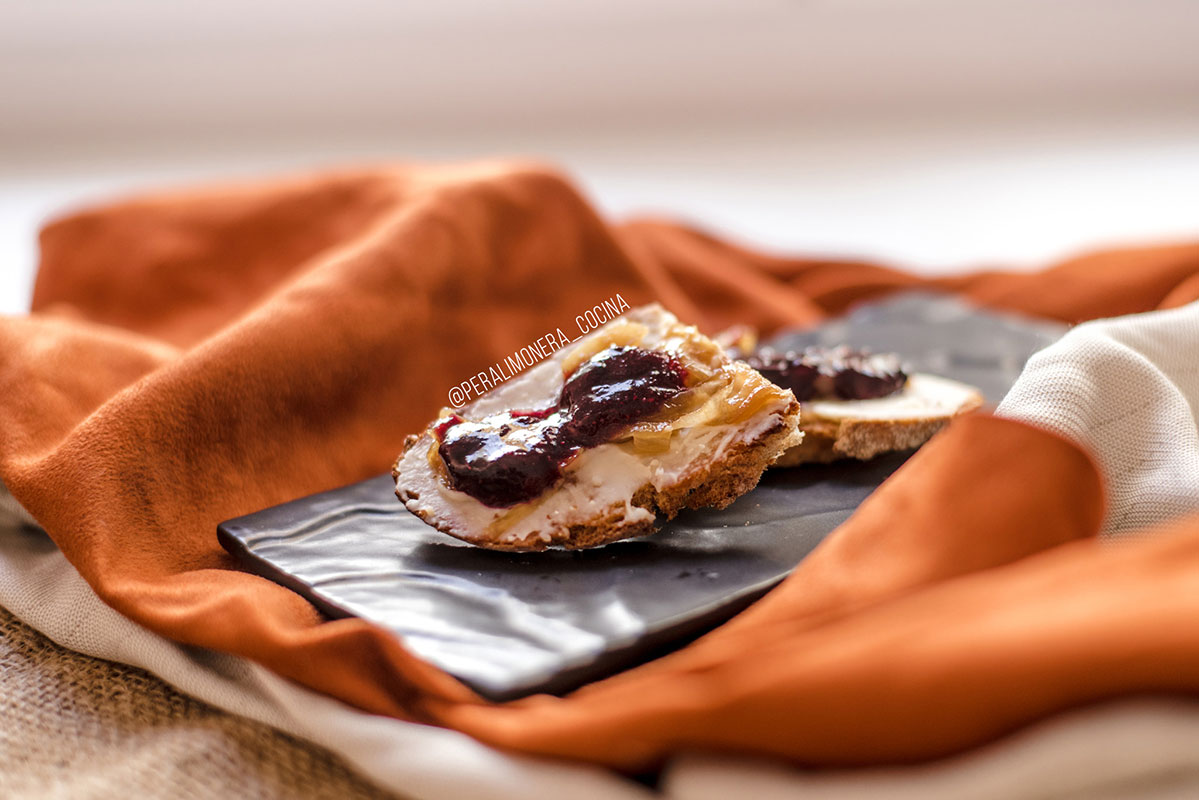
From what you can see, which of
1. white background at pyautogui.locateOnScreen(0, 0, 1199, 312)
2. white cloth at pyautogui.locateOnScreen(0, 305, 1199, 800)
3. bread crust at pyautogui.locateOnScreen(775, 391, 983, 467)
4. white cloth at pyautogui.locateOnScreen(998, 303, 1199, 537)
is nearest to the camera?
white cloth at pyautogui.locateOnScreen(0, 305, 1199, 800)

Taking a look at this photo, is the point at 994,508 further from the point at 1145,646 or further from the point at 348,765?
the point at 348,765

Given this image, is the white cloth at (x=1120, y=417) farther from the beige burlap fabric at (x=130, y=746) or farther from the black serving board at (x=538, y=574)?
the beige burlap fabric at (x=130, y=746)

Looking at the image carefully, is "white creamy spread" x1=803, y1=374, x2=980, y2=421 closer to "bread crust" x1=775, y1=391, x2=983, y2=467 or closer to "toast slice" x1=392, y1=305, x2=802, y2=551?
"bread crust" x1=775, y1=391, x2=983, y2=467

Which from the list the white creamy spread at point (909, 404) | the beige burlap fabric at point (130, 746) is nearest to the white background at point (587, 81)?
the white creamy spread at point (909, 404)

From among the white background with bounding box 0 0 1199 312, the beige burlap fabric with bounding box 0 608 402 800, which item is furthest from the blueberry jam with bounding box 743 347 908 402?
the white background with bounding box 0 0 1199 312

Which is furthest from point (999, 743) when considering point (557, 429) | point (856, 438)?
point (856, 438)

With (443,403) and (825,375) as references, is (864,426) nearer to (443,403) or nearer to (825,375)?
(825,375)
